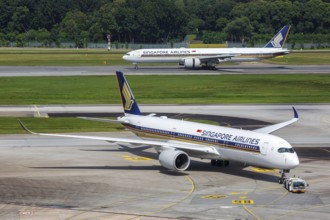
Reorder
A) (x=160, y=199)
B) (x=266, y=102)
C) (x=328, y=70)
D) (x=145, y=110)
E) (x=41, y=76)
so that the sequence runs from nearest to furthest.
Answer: (x=160, y=199) → (x=145, y=110) → (x=266, y=102) → (x=41, y=76) → (x=328, y=70)

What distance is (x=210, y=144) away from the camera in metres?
51.4

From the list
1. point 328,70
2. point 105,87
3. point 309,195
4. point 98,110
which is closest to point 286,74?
point 328,70

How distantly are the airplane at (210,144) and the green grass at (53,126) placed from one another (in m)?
14.9

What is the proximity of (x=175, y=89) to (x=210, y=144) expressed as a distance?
59.4m

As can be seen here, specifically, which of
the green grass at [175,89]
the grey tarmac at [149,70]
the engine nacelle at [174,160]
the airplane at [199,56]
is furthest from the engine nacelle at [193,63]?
the engine nacelle at [174,160]

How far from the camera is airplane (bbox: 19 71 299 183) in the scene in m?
46.9

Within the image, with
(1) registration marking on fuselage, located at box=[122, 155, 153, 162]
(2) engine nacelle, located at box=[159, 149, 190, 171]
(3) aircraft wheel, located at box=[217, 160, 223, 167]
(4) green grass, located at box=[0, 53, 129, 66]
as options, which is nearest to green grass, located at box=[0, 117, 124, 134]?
(1) registration marking on fuselage, located at box=[122, 155, 153, 162]

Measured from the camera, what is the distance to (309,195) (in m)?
44.8

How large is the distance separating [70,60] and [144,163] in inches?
5077

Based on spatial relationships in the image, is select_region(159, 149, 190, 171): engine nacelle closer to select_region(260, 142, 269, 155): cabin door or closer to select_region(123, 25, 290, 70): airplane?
select_region(260, 142, 269, 155): cabin door

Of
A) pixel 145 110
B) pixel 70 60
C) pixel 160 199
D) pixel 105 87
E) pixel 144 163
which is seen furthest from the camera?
pixel 70 60

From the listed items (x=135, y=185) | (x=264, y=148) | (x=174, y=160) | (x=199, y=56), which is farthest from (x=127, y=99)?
(x=199, y=56)

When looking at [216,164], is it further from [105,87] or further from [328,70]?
[328,70]

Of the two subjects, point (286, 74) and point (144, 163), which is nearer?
point (144, 163)
